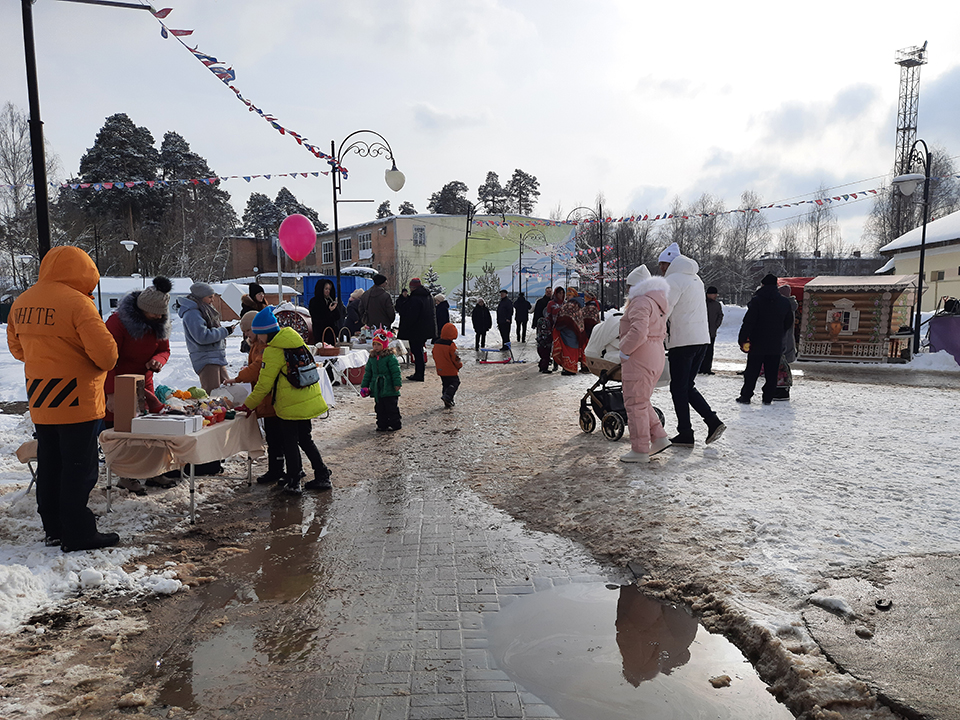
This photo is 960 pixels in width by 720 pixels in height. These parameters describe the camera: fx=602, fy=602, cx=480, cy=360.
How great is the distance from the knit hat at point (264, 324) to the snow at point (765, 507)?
1.55 m

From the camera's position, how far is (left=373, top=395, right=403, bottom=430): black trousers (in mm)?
8359

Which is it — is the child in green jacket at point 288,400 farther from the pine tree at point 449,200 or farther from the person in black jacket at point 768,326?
the pine tree at point 449,200

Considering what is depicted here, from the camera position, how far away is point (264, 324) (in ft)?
18.7

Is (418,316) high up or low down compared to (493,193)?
down

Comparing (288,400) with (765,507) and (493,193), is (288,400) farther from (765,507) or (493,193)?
(493,193)

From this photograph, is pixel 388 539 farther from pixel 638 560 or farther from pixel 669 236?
pixel 669 236

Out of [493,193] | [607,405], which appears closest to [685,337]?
[607,405]

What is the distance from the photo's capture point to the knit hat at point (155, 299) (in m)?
5.21

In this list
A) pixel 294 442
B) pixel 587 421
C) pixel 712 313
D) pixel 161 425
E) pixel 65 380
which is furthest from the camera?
pixel 712 313

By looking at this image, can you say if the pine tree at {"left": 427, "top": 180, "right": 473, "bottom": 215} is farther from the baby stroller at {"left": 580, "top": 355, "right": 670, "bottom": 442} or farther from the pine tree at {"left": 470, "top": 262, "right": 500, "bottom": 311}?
the baby stroller at {"left": 580, "top": 355, "right": 670, "bottom": 442}

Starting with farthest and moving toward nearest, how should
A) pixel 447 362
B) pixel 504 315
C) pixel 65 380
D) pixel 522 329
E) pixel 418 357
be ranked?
pixel 522 329
pixel 504 315
pixel 418 357
pixel 447 362
pixel 65 380

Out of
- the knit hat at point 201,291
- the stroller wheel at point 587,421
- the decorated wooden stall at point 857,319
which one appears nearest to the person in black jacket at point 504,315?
the decorated wooden stall at point 857,319

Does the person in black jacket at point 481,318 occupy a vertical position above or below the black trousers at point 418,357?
above

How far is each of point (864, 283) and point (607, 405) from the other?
14.0 m
